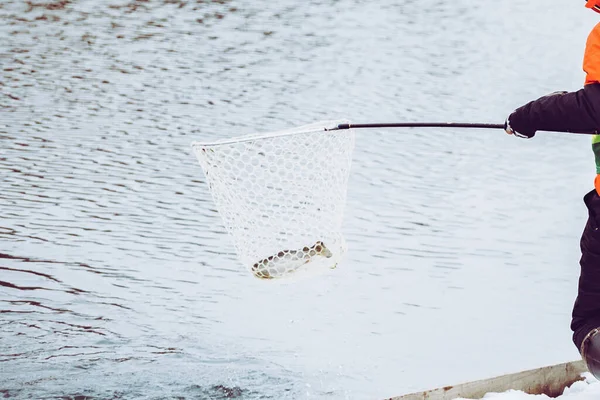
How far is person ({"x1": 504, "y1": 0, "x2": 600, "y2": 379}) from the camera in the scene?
278cm

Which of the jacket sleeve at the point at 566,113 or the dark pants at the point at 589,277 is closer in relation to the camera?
the jacket sleeve at the point at 566,113

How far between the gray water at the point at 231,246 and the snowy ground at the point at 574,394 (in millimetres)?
844

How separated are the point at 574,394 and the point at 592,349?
954mm

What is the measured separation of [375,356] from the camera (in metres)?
5.01

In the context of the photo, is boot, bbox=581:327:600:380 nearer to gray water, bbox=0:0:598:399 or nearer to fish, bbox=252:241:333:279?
fish, bbox=252:241:333:279

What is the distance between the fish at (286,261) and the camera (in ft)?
12.1

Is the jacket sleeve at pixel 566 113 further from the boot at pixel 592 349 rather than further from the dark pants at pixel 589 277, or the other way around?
the boot at pixel 592 349

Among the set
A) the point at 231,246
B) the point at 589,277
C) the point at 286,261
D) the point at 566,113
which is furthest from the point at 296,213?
the point at 231,246

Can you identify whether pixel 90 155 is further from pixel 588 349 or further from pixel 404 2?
pixel 404 2

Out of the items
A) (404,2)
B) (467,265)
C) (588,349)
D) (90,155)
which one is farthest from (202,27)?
(588,349)

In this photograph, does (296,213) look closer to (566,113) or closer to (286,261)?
(286,261)

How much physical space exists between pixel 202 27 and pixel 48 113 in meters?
7.08

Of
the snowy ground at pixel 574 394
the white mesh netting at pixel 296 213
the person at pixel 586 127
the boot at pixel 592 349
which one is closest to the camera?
the person at pixel 586 127

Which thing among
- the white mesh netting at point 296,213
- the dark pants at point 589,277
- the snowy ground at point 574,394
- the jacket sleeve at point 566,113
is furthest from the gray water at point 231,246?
the jacket sleeve at point 566,113
